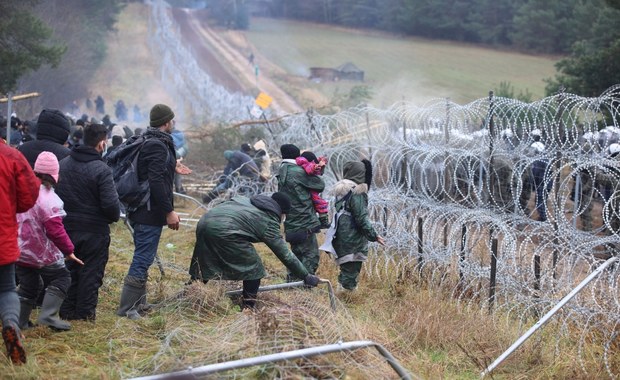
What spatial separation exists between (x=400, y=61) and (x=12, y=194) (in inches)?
1803

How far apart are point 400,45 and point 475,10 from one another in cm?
784

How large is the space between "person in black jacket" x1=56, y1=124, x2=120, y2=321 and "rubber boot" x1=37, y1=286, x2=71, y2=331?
0.34 metres

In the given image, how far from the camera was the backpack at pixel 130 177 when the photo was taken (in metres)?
5.61

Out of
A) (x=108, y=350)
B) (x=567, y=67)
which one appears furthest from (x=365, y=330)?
(x=567, y=67)

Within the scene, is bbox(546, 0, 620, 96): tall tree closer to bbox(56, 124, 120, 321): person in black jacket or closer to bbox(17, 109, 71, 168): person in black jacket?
bbox(17, 109, 71, 168): person in black jacket

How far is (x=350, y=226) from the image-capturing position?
7.03 metres

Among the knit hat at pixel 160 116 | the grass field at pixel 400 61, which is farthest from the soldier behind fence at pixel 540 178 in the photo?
the grass field at pixel 400 61

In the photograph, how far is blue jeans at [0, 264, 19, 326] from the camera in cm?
434

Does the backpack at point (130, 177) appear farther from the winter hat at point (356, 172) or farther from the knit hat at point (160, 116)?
the winter hat at point (356, 172)

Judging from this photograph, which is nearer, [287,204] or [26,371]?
[26,371]

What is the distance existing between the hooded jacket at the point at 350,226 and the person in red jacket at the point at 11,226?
326 centimetres

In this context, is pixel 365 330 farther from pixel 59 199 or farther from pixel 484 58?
pixel 484 58

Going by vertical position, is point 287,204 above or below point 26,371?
above

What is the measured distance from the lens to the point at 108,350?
191 inches
